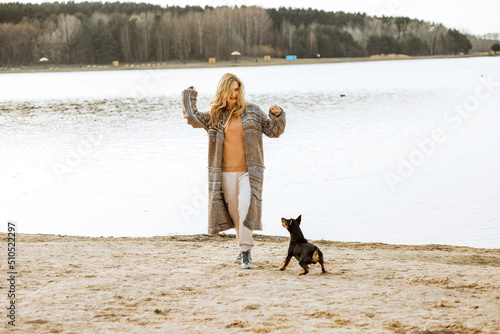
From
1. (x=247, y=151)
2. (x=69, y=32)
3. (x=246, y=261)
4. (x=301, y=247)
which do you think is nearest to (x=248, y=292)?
(x=301, y=247)

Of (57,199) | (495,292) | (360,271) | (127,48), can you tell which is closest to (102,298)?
(360,271)

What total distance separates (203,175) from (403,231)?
19.5ft

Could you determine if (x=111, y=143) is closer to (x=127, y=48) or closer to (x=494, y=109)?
(x=494, y=109)

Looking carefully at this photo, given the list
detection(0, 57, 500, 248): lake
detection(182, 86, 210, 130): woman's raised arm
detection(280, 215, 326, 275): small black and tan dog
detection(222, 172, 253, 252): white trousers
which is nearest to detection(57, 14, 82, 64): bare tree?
detection(0, 57, 500, 248): lake

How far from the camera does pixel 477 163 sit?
1579 cm

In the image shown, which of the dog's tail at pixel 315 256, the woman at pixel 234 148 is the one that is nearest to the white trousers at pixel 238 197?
the woman at pixel 234 148

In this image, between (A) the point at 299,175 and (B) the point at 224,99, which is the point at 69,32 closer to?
(A) the point at 299,175

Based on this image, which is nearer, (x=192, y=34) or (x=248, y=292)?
(x=248, y=292)

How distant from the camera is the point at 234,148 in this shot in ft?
19.3

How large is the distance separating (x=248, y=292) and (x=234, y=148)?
4.41 feet

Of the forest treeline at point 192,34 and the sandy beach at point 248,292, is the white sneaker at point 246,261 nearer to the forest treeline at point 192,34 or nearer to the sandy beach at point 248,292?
the sandy beach at point 248,292

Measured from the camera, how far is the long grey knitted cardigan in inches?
228

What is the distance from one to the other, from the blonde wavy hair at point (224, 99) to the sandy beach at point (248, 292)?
4.78 feet

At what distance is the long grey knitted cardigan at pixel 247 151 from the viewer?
5797 mm
